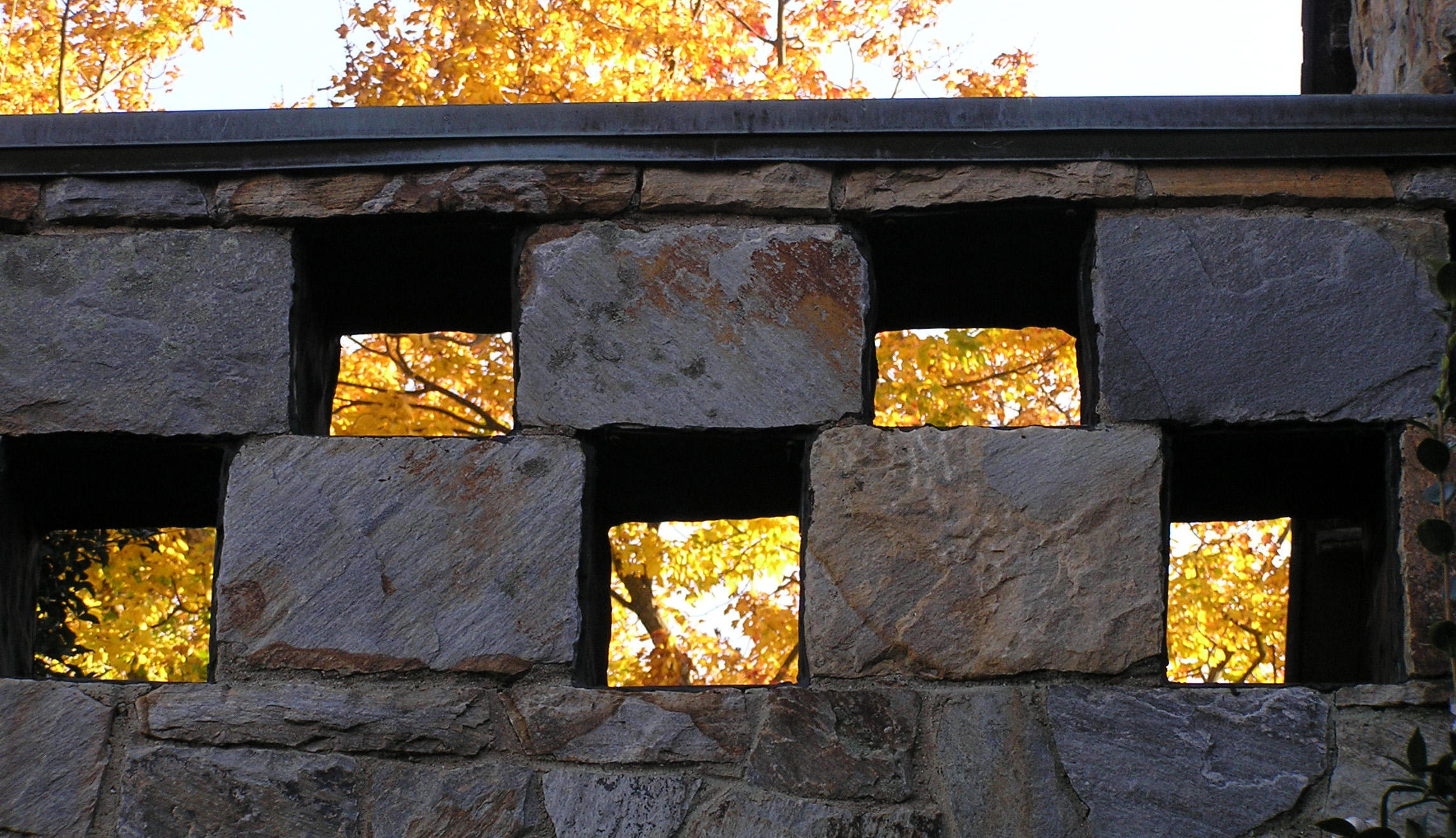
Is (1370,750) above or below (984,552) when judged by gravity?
below

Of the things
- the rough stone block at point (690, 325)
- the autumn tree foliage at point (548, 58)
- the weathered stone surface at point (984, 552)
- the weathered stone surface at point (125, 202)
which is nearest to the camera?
the weathered stone surface at point (984, 552)

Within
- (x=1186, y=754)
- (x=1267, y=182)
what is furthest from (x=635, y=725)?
(x=1267, y=182)

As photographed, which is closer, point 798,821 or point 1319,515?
point 798,821

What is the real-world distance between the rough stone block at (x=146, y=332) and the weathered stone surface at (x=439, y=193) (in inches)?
2.7

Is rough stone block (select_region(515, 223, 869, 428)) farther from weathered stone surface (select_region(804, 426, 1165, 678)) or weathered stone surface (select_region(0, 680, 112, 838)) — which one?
weathered stone surface (select_region(0, 680, 112, 838))

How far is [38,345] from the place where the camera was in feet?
7.75

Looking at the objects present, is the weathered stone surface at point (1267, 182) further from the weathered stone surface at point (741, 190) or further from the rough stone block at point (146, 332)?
the rough stone block at point (146, 332)

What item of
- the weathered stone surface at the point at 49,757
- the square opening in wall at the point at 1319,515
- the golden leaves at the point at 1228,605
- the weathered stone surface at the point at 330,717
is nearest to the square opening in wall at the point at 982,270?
the square opening in wall at the point at 1319,515

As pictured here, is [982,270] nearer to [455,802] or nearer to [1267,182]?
[1267,182]

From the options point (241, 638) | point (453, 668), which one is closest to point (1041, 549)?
point (453, 668)

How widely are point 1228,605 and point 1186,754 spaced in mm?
5164

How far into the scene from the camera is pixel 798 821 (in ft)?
6.98

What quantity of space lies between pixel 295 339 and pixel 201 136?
42cm

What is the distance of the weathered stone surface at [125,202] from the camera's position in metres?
2.43
